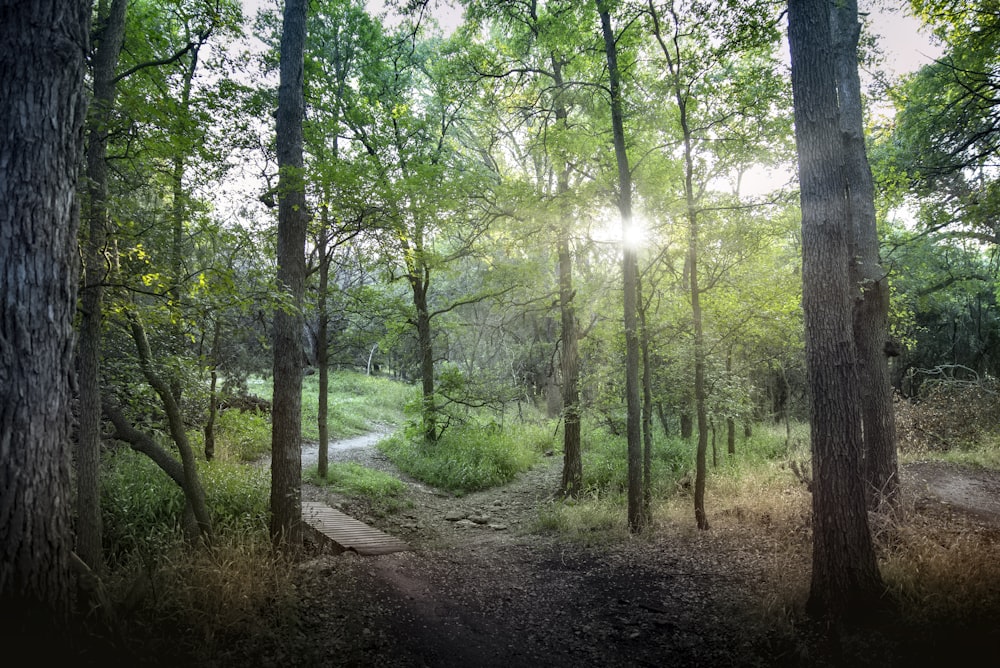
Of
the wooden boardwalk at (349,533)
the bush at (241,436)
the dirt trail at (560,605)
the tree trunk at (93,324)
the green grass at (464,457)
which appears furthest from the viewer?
the green grass at (464,457)

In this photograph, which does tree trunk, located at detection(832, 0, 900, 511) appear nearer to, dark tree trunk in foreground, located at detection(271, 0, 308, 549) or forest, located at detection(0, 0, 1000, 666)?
forest, located at detection(0, 0, 1000, 666)

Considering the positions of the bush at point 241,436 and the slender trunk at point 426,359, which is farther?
the slender trunk at point 426,359

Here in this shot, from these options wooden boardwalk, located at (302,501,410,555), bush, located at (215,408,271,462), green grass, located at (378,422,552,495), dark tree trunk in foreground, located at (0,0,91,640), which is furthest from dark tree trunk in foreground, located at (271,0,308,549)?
green grass, located at (378,422,552,495)

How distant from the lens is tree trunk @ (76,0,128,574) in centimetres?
495

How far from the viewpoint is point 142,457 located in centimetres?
863

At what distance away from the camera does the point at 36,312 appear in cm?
288

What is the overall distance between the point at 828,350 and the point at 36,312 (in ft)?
18.9

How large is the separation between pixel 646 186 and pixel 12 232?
27.2 feet

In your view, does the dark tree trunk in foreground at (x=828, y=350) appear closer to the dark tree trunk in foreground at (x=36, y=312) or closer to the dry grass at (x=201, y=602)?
the dry grass at (x=201, y=602)

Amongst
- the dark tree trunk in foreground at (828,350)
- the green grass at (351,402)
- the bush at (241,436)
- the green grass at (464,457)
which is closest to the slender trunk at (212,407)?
the bush at (241,436)

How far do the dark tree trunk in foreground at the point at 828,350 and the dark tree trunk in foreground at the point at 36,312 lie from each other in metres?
5.57

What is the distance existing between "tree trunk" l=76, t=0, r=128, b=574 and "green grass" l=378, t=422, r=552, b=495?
24.9 ft

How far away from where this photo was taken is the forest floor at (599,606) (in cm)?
392

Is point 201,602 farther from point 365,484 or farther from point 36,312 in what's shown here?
point 365,484
